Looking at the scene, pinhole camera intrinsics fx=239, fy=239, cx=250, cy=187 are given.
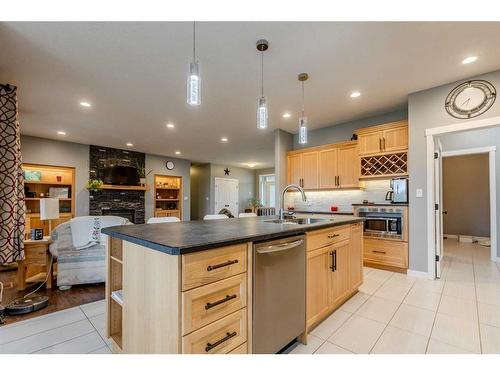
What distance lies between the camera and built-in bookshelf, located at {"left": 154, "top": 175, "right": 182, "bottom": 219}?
8.12 meters

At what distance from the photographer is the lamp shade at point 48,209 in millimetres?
2957

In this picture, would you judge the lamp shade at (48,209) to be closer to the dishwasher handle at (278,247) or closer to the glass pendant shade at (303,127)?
the dishwasher handle at (278,247)

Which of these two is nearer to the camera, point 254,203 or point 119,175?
point 119,175

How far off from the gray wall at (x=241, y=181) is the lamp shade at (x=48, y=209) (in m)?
6.19

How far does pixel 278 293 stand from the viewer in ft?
4.97

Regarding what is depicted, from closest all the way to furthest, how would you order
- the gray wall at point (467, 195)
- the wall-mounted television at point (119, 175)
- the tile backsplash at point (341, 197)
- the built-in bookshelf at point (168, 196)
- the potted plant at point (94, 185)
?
the tile backsplash at point (341, 197), the gray wall at point (467, 195), the potted plant at point (94, 185), the wall-mounted television at point (119, 175), the built-in bookshelf at point (168, 196)

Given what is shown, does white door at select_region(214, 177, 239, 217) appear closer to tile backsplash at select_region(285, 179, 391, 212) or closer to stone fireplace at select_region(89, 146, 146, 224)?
stone fireplace at select_region(89, 146, 146, 224)

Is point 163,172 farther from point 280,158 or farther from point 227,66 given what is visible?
point 227,66

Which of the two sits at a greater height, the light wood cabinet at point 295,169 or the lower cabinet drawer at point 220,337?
the light wood cabinet at point 295,169

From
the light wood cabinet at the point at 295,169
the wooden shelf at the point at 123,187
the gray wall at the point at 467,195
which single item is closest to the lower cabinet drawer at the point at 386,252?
the light wood cabinet at the point at 295,169

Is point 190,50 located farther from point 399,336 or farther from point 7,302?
point 7,302

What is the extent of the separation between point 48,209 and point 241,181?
25.9 ft

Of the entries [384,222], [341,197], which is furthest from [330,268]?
[341,197]
